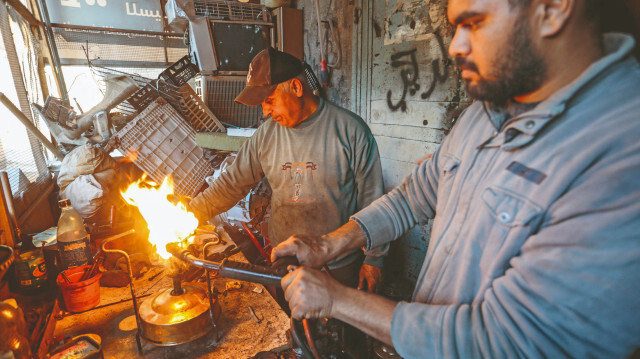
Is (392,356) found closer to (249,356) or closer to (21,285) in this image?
(249,356)

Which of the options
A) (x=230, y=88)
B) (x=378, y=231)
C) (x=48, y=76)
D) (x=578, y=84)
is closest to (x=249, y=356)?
(x=378, y=231)

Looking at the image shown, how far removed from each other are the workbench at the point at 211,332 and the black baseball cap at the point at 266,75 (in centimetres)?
149

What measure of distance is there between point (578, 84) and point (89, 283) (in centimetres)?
285

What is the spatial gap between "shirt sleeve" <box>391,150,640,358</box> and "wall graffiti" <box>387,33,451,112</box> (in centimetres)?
274

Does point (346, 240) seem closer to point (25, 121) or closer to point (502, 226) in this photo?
point (502, 226)

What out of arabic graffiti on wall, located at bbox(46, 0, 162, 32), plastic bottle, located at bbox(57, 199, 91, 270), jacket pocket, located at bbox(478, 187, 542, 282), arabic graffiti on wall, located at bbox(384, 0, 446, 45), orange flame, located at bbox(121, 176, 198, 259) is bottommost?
plastic bottle, located at bbox(57, 199, 91, 270)

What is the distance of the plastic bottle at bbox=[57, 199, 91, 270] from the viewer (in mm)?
2252

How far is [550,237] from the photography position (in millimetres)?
784

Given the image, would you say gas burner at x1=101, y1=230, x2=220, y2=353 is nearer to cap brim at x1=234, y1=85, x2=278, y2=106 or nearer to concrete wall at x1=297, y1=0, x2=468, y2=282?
cap brim at x1=234, y1=85, x2=278, y2=106

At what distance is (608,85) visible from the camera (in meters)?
0.82

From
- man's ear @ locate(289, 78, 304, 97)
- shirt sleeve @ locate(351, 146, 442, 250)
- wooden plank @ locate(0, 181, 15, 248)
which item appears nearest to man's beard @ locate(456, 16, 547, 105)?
shirt sleeve @ locate(351, 146, 442, 250)

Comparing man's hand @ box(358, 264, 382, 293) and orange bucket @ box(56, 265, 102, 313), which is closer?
orange bucket @ box(56, 265, 102, 313)

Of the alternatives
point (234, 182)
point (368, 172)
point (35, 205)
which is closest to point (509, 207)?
point (368, 172)

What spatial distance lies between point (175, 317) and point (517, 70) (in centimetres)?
201
